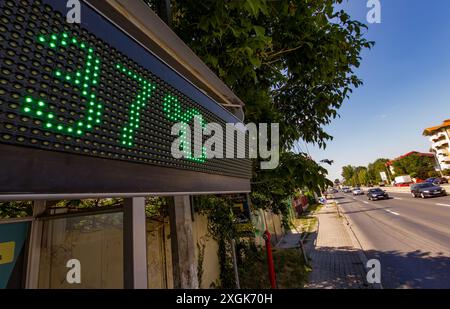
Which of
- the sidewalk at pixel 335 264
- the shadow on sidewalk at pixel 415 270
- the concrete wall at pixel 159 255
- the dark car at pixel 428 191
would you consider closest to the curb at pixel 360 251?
the sidewalk at pixel 335 264

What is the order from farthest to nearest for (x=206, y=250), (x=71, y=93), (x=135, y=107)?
(x=206, y=250)
(x=135, y=107)
(x=71, y=93)

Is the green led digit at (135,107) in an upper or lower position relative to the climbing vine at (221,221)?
upper

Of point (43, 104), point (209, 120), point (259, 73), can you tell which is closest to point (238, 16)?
point (209, 120)

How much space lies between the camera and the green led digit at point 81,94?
3.26 feet

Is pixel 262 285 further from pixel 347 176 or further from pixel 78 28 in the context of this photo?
pixel 347 176

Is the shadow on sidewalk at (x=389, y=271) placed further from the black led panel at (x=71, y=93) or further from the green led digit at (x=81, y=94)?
the green led digit at (x=81, y=94)

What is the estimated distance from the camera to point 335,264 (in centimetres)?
973

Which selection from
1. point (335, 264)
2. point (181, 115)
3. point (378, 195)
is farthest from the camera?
point (378, 195)

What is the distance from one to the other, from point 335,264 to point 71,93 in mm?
10919

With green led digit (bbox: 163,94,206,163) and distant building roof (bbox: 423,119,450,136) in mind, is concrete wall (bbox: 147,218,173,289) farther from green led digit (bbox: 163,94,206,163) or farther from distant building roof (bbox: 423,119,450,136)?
distant building roof (bbox: 423,119,450,136)

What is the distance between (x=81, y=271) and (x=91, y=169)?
3917 millimetres

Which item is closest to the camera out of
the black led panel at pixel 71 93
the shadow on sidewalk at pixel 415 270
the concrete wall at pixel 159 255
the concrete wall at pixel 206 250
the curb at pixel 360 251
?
the black led panel at pixel 71 93

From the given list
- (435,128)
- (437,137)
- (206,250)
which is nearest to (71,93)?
(206,250)

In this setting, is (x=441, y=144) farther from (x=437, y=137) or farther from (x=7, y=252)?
(x=7, y=252)
